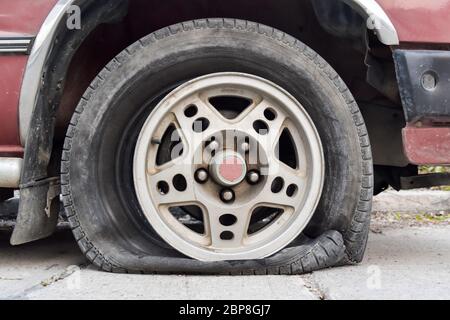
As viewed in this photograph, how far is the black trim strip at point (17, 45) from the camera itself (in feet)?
7.26

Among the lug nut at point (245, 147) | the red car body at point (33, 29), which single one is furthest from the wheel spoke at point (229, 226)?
the red car body at point (33, 29)

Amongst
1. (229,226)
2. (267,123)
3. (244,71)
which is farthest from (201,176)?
(244,71)

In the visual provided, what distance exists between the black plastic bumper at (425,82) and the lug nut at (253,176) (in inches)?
23.2

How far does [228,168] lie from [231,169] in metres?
0.01

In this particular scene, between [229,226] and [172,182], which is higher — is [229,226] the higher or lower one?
the lower one

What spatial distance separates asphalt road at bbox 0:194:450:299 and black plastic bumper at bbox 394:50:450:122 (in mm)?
600

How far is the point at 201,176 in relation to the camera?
221 cm

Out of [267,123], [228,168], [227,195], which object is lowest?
[227,195]

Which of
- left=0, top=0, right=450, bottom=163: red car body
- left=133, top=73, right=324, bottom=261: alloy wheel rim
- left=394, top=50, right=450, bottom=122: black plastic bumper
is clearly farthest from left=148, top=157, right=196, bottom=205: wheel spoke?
left=394, top=50, right=450, bottom=122: black plastic bumper

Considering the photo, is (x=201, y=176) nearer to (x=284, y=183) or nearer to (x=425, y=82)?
(x=284, y=183)

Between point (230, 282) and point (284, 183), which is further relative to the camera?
point (284, 183)

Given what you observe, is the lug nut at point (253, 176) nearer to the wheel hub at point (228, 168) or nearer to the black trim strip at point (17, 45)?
the wheel hub at point (228, 168)

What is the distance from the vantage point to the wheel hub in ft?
7.13

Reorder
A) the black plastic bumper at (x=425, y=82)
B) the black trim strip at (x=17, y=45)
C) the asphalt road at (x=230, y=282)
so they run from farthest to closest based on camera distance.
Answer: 1. the black trim strip at (x=17, y=45)
2. the black plastic bumper at (x=425, y=82)
3. the asphalt road at (x=230, y=282)
